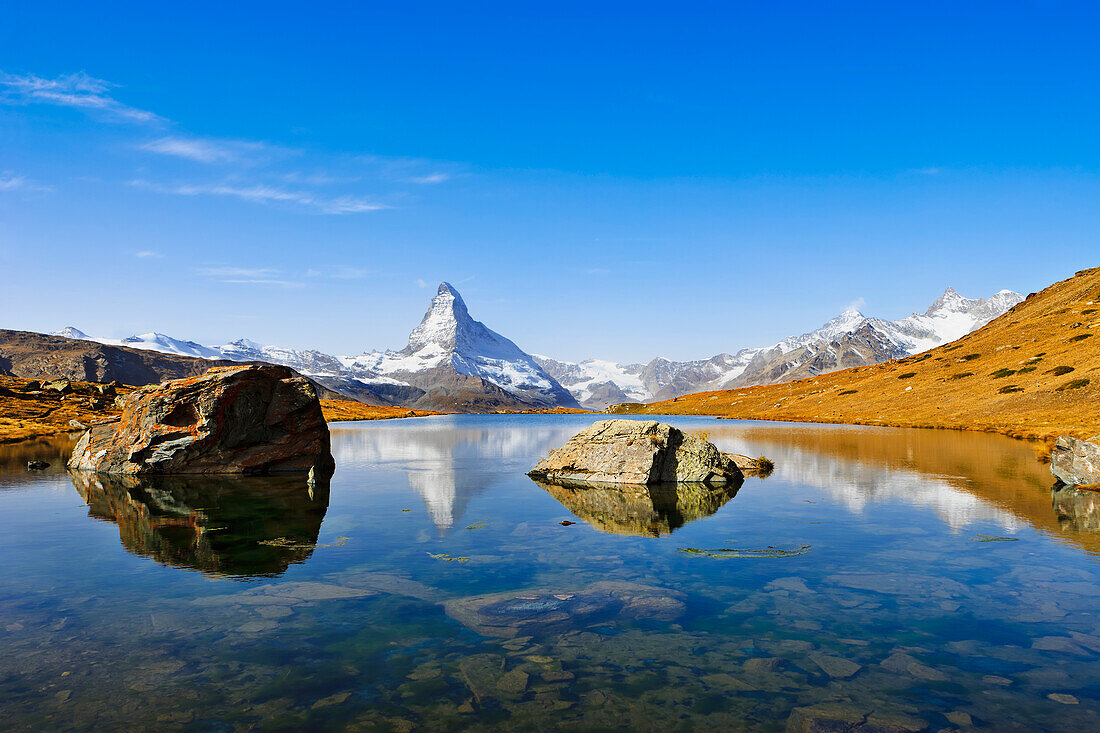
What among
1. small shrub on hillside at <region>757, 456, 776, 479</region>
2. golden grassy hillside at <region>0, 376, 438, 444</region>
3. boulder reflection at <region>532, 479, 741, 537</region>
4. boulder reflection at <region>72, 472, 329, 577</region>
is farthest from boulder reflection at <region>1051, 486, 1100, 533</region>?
golden grassy hillside at <region>0, 376, 438, 444</region>

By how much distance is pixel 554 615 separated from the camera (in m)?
15.5

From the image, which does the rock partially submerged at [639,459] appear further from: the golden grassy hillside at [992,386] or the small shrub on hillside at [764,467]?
the golden grassy hillside at [992,386]

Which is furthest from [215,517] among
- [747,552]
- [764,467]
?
[764,467]

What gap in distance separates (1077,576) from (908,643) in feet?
29.3

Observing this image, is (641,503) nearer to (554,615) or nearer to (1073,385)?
(554,615)

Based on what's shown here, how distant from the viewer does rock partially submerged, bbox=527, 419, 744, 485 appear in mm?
39625

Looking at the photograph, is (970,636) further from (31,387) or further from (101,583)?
(31,387)

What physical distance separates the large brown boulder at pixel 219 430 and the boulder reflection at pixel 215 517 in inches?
74.1

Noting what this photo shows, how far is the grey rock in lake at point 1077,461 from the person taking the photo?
112ft

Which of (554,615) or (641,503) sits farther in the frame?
Result: (641,503)

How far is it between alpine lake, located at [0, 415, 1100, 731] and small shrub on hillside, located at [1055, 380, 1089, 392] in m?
65.9

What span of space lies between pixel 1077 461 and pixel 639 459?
77.5ft

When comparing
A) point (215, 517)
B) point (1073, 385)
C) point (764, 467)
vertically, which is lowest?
point (215, 517)

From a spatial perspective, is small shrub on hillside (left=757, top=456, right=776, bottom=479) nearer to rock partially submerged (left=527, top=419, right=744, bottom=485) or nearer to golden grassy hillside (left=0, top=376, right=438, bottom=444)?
rock partially submerged (left=527, top=419, right=744, bottom=485)
